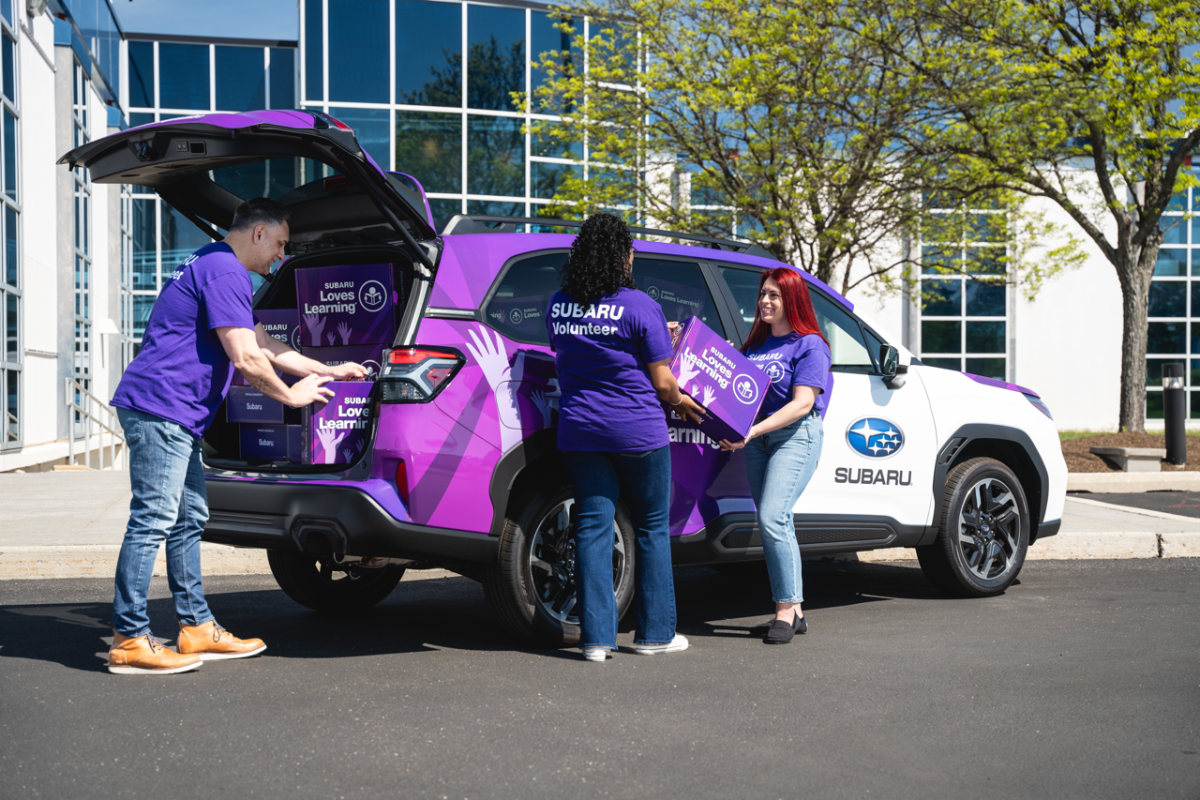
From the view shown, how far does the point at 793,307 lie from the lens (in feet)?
17.9

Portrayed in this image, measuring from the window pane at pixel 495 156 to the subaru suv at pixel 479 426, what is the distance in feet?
58.7

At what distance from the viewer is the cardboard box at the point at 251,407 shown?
16.8ft

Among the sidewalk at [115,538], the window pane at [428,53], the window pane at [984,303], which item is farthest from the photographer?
the window pane at [984,303]

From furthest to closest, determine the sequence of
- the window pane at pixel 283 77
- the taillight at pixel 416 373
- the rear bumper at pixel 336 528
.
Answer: the window pane at pixel 283 77, the taillight at pixel 416 373, the rear bumper at pixel 336 528

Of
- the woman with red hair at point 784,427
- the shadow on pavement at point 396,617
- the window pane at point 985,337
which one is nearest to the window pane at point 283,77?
the window pane at point 985,337

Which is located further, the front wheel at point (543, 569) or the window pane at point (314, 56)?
the window pane at point (314, 56)

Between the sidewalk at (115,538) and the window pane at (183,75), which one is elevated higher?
the window pane at (183,75)

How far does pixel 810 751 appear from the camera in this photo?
364cm

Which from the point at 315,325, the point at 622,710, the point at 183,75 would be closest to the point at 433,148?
the point at 183,75

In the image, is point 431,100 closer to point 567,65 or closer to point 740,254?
point 567,65

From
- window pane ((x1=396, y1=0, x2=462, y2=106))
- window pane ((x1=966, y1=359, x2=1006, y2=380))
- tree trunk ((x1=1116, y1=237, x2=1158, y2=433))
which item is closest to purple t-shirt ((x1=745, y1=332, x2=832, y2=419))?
tree trunk ((x1=1116, y1=237, x2=1158, y2=433))

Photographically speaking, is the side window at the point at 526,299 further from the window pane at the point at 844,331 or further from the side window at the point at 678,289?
the window pane at the point at 844,331

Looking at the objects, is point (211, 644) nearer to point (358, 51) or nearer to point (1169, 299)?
point (358, 51)

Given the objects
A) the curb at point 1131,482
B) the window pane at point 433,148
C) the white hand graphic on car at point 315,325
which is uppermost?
the window pane at point 433,148
